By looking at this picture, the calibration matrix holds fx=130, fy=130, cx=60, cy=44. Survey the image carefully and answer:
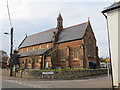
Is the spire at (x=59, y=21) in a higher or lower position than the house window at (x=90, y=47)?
higher

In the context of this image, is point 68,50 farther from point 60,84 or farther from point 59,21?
point 60,84

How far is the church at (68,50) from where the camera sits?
3544 cm

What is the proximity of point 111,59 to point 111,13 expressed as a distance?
4.11 metres

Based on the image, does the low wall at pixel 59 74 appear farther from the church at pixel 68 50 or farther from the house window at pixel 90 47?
the house window at pixel 90 47

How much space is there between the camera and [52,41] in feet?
144

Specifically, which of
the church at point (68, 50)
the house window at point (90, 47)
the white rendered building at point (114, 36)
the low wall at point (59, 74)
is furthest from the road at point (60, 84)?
the house window at point (90, 47)

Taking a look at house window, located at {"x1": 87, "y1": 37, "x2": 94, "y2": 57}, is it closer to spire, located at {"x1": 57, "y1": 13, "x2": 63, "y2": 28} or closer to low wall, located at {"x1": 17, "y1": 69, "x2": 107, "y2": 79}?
low wall, located at {"x1": 17, "y1": 69, "x2": 107, "y2": 79}

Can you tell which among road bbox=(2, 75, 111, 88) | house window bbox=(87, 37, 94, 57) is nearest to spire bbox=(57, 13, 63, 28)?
house window bbox=(87, 37, 94, 57)

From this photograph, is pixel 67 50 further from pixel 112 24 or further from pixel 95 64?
pixel 112 24

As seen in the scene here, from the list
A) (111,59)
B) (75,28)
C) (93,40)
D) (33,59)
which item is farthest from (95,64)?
(111,59)

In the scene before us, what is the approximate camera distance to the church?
35438mm

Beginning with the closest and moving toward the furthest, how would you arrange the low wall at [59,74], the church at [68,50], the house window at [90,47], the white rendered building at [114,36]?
the white rendered building at [114,36] < the low wall at [59,74] < the church at [68,50] < the house window at [90,47]

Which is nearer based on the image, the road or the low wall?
the road

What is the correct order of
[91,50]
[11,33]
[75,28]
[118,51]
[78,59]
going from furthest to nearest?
[75,28]
[91,50]
[78,59]
[11,33]
[118,51]
